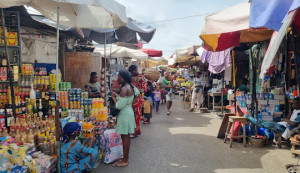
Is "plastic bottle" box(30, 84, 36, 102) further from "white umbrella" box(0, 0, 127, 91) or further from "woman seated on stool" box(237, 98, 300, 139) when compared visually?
"woman seated on stool" box(237, 98, 300, 139)

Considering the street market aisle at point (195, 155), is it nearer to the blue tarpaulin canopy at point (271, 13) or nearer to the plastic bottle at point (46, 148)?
the plastic bottle at point (46, 148)

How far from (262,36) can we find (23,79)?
5.96 meters

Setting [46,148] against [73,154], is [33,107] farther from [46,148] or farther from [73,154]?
[73,154]

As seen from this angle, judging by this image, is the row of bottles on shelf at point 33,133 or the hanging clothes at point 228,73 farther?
the hanging clothes at point 228,73

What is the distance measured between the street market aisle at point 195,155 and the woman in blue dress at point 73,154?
48 centimetres

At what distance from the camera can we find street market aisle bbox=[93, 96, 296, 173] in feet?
15.4

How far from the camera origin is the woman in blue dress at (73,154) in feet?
13.6

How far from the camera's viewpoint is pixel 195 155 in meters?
5.48

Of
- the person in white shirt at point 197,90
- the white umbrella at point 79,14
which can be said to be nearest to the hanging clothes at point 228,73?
the person in white shirt at point 197,90

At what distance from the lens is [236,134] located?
6539 mm

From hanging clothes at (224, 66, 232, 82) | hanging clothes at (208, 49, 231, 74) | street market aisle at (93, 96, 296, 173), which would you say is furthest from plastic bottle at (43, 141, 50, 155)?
hanging clothes at (224, 66, 232, 82)

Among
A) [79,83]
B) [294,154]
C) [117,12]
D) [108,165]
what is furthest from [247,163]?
[79,83]

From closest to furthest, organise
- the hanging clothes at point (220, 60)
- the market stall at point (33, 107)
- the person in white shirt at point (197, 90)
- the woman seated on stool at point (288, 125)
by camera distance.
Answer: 1. the market stall at point (33, 107)
2. the woman seated on stool at point (288, 125)
3. the hanging clothes at point (220, 60)
4. the person in white shirt at point (197, 90)

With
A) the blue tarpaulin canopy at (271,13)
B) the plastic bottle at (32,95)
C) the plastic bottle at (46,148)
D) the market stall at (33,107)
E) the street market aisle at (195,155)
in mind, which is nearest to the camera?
the blue tarpaulin canopy at (271,13)
